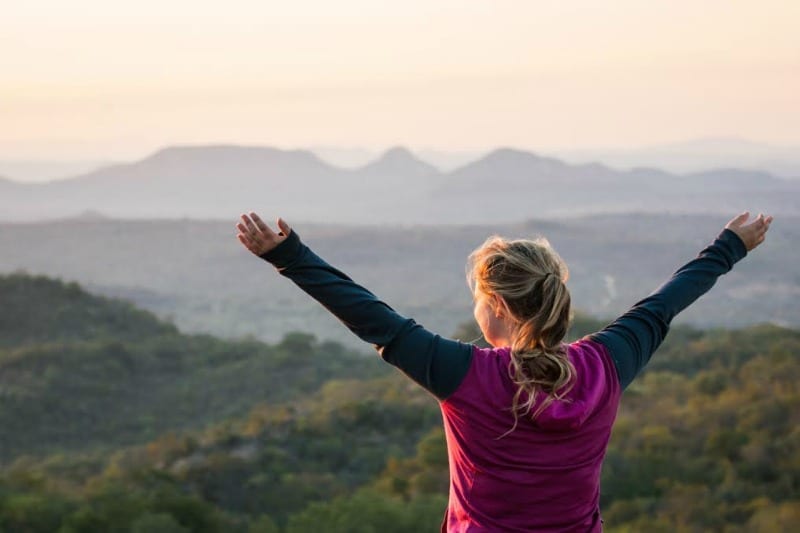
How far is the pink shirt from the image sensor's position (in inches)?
85.9

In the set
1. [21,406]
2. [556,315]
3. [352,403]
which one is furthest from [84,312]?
[556,315]

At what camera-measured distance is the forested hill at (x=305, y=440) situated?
1404 cm

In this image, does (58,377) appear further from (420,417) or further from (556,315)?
(556,315)

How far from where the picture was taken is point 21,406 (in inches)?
1198

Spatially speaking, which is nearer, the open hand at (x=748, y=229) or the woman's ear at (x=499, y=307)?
the woman's ear at (x=499, y=307)

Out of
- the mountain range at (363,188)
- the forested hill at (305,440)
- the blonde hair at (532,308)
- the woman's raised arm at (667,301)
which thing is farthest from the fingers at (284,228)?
the mountain range at (363,188)

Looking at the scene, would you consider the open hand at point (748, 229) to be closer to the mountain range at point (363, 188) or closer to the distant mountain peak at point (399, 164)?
the mountain range at point (363, 188)

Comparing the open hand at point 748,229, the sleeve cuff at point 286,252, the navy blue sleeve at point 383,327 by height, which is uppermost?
the open hand at point 748,229

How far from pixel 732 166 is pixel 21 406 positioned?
389 ft

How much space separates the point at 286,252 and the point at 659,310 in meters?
0.85

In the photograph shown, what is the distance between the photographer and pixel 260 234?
2.24 m

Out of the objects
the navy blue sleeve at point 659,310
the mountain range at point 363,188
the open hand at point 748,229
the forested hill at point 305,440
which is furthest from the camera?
the mountain range at point 363,188

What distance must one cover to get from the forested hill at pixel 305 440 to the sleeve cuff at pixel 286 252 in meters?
10.7

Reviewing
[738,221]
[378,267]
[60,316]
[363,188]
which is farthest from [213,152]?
[738,221]
